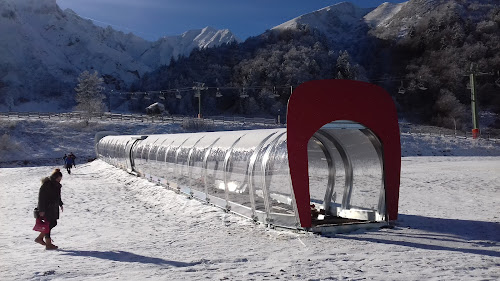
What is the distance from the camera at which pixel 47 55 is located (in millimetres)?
147375

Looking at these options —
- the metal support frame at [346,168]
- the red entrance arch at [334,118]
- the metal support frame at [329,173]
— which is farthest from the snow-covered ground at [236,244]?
the metal support frame at [329,173]

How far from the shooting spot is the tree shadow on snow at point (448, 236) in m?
7.62

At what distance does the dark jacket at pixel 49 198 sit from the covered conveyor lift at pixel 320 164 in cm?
433

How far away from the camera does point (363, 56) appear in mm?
127438

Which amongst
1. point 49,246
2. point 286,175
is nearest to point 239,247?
point 286,175

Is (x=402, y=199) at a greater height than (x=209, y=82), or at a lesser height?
lesser

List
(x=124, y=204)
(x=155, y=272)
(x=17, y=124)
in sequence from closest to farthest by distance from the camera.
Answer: (x=155, y=272) < (x=124, y=204) < (x=17, y=124)

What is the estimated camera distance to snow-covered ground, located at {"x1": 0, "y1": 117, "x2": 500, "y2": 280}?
650 cm

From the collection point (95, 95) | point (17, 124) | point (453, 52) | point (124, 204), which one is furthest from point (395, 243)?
point (453, 52)

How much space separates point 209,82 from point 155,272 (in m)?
113

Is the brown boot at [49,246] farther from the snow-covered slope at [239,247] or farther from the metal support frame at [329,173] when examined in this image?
the metal support frame at [329,173]

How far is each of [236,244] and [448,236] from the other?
4.22m

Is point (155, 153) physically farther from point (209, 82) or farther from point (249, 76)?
point (209, 82)

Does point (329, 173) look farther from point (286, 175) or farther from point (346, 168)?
point (286, 175)
